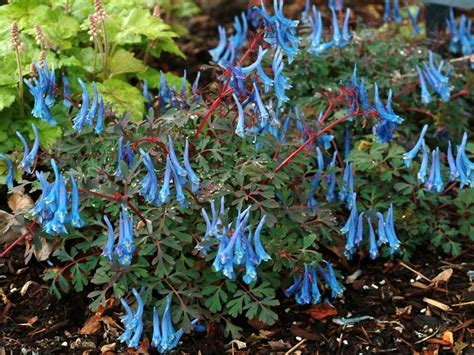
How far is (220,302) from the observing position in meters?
3.75

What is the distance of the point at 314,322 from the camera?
12.9 feet

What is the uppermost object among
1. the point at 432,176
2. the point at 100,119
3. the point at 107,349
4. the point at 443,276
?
the point at 100,119

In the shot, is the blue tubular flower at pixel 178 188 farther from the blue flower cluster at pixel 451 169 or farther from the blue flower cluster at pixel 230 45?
the blue flower cluster at pixel 230 45

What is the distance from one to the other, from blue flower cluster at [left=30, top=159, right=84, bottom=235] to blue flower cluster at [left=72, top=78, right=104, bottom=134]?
44cm

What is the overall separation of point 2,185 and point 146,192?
1438 mm

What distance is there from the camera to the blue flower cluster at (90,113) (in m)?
3.58

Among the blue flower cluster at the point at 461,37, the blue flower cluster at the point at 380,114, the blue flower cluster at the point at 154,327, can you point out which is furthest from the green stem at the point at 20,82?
the blue flower cluster at the point at 461,37

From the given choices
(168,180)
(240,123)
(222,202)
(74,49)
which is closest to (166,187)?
(168,180)

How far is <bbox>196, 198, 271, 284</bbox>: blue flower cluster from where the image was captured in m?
3.19

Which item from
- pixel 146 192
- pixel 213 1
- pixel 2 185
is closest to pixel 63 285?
pixel 146 192

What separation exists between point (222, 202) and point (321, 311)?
101cm

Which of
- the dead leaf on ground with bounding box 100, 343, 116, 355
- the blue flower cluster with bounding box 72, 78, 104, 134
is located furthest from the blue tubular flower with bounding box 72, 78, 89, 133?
the dead leaf on ground with bounding box 100, 343, 116, 355

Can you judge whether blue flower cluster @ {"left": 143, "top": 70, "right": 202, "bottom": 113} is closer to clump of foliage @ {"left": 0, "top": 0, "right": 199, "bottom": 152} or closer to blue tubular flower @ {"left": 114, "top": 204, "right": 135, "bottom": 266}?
clump of foliage @ {"left": 0, "top": 0, "right": 199, "bottom": 152}

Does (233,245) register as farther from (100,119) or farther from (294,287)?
(100,119)
